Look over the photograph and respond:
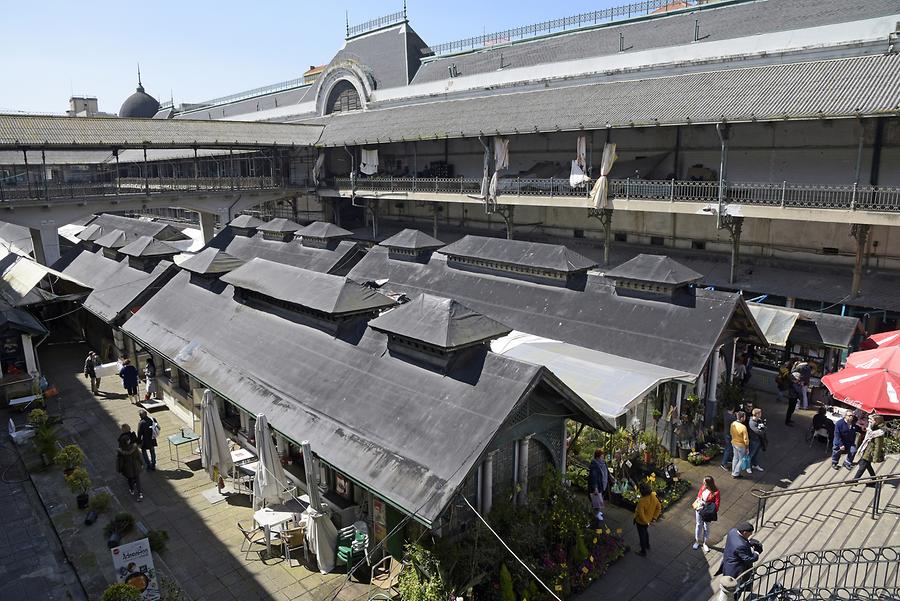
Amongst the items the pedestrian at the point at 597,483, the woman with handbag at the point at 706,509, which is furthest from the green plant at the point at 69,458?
the woman with handbag at the point at 706,509

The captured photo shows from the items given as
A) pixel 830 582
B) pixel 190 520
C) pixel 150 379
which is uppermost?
pixel 150 379

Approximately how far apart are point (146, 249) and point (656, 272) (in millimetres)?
17881

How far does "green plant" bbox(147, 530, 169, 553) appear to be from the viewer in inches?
437

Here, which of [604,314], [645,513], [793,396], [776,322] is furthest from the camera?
[776,322]

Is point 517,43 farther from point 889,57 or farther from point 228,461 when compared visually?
point 228,461

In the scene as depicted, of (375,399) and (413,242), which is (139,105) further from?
(375,399)

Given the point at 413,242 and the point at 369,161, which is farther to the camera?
the point at 369,161

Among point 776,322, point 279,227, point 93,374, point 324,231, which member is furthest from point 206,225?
point 776,322

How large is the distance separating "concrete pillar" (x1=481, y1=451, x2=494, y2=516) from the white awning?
8.31 ft

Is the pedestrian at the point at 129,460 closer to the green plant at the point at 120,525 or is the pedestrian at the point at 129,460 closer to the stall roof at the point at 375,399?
the green plant at the point at 120,525

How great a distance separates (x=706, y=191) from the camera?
77.2 feet

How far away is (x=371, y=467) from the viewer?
9.57 m

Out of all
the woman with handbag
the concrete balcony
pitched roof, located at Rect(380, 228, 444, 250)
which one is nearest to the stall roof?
the woman with handbag

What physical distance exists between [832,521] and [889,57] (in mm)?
16878
